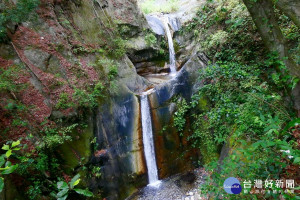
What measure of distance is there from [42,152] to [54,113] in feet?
3.63

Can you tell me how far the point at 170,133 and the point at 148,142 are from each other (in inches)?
37.4

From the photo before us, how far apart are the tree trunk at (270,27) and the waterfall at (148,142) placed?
4452mm

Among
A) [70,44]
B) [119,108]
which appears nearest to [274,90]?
[119,108]

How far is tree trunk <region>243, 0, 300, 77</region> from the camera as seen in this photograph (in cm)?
284

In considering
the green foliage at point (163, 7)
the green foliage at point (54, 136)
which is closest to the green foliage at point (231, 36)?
the green foliage at point (163, 7)

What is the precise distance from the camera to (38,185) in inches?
152

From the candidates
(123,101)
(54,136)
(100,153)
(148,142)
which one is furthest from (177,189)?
(54,136)

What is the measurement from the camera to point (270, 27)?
2918 millimetres

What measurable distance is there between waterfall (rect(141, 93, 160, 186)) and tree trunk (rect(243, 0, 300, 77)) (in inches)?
175

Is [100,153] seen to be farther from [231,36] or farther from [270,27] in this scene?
[231,36]

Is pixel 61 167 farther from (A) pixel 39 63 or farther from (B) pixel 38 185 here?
(A) pixel 39 63

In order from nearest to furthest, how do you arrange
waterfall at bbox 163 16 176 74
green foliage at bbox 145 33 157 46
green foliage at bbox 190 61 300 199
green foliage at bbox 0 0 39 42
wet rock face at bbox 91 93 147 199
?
green foliage at bbox 190 61 300 199
green foliage at bbox 0 0 39 42
wet rock face at bbox 91 93 147 199
green foliage at bbox 145 33 157 46
waterfall at bbox 163 16 176 74

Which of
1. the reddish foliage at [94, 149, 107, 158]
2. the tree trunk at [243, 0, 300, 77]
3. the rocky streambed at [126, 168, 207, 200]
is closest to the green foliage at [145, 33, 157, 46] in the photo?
the reddish foliage at [94, 149, 107, 158]

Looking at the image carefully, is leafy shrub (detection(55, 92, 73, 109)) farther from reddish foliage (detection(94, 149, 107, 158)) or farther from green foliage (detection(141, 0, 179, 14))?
green foliage (detection(141, 0, 179, 14))
